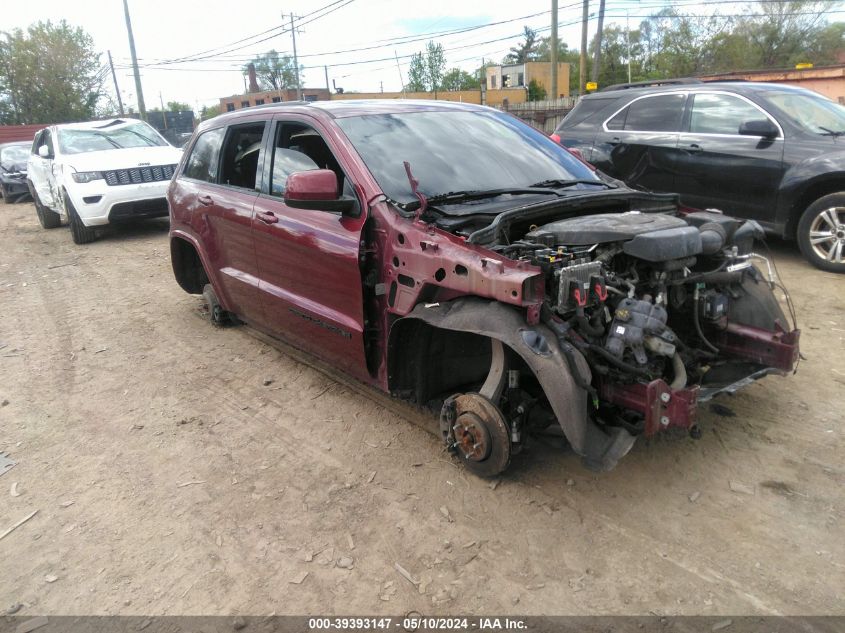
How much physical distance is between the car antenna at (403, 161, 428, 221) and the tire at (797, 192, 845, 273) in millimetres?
4714

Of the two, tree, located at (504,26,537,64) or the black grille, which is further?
tree, located at (504,26,537,64)

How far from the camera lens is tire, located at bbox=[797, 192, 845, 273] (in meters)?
6.14

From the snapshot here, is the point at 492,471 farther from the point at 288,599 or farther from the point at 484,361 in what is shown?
the point at 288,599

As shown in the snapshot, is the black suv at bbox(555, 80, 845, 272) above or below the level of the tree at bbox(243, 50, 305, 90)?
below

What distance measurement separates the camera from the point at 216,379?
483cm

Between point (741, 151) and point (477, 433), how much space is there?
5.24 meters

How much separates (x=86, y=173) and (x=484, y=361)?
882 cm

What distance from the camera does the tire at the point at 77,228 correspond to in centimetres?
1014

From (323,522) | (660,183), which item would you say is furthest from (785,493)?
(660,183)

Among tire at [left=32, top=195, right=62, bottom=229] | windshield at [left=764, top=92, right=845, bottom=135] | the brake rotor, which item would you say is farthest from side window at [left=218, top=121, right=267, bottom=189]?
tire at [left=32, top=195, right=62, bottom=229]

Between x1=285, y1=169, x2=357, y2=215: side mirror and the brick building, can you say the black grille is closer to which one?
x1=285, y1=169, x2=357, y2=215: side mirror

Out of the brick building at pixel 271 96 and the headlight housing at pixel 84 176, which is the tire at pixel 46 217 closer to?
the headlight housing at pixel 84 176

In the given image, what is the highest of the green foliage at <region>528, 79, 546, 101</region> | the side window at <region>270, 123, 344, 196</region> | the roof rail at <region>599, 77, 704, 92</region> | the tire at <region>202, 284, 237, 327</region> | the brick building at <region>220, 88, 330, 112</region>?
the brick building at <region>220, 88, 330, 112</region>

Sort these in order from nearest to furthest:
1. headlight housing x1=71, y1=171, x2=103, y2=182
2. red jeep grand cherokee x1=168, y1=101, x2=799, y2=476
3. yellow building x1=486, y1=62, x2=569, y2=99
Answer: red jeep grand cherokee x1=168, y1=101, x2=799, y2=476, headlight housing x1=71, y1=171, x2=103, y2=182, yellow building x1=486, y1=62, x2=569, y2=99
